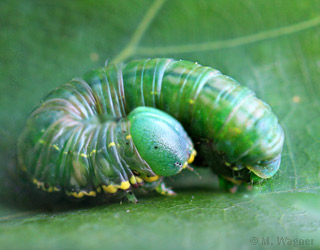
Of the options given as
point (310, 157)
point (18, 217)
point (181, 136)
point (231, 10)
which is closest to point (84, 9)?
point (231, 10)

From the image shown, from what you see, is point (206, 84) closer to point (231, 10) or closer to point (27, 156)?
point (231, 10)

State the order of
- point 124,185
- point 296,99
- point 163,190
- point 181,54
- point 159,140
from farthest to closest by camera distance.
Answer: point 181,54 → point 296,99 → point 163,190 → point 124,185 → point 159,140

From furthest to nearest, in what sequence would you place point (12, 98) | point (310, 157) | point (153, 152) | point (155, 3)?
1. point (155, 3)
2. point (12, 98)
3. point (310, 157)
4. point (153, 152)

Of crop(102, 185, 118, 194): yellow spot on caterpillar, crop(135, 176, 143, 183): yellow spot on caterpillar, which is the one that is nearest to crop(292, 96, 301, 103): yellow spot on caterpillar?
crop(135, 176, 143, 183): yellow spot on caterpillar

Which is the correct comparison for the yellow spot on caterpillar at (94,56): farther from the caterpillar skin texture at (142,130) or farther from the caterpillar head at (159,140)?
the caterpillar head at (159,140)
